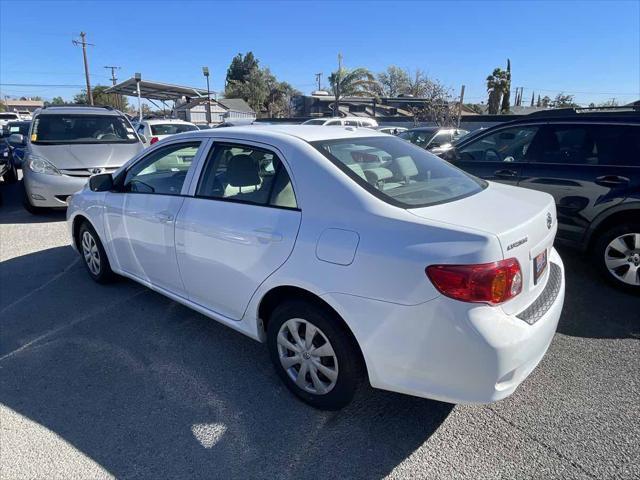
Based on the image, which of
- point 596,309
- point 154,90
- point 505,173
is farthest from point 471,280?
point 154,90

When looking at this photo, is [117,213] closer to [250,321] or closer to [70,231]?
[70,231]

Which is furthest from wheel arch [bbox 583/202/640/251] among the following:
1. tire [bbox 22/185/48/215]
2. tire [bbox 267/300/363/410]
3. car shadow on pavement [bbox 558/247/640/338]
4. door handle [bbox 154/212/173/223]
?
tire [bbox 22/185/48/215]

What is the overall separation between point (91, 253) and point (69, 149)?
13.3 feet

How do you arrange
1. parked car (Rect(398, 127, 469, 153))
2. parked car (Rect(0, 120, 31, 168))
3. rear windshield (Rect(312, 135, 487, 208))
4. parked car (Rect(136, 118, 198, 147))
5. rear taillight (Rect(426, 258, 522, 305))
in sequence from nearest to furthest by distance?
rear taillight (Rect(426, 258, 522, 305)) < rear windshield (Rect(312, 135, 487, 208)) < parked car (Rect(0, 120, 31, 168)) < parked car (Rect(398, 127, 469, 153)) < parked car (Rect(136, 118, 198, 147))

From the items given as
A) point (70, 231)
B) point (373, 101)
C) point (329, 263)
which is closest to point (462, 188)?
point (329, 263)

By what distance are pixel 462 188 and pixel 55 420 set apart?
2883 millimetres

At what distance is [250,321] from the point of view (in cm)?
281

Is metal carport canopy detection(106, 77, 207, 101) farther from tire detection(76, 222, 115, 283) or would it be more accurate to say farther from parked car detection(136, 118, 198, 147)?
tire detection(76, 222, 115, 283)

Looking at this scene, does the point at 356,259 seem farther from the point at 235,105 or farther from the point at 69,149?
the point at 235,105

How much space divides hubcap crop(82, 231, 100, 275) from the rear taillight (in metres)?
3.62

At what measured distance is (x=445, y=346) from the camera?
6.53 ft

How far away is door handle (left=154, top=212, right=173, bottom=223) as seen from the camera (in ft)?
10.6

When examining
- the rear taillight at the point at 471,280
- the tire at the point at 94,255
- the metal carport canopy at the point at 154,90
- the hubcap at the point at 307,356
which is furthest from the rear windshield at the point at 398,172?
the metal carport canopy at the point at 154,90

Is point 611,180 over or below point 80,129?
below
